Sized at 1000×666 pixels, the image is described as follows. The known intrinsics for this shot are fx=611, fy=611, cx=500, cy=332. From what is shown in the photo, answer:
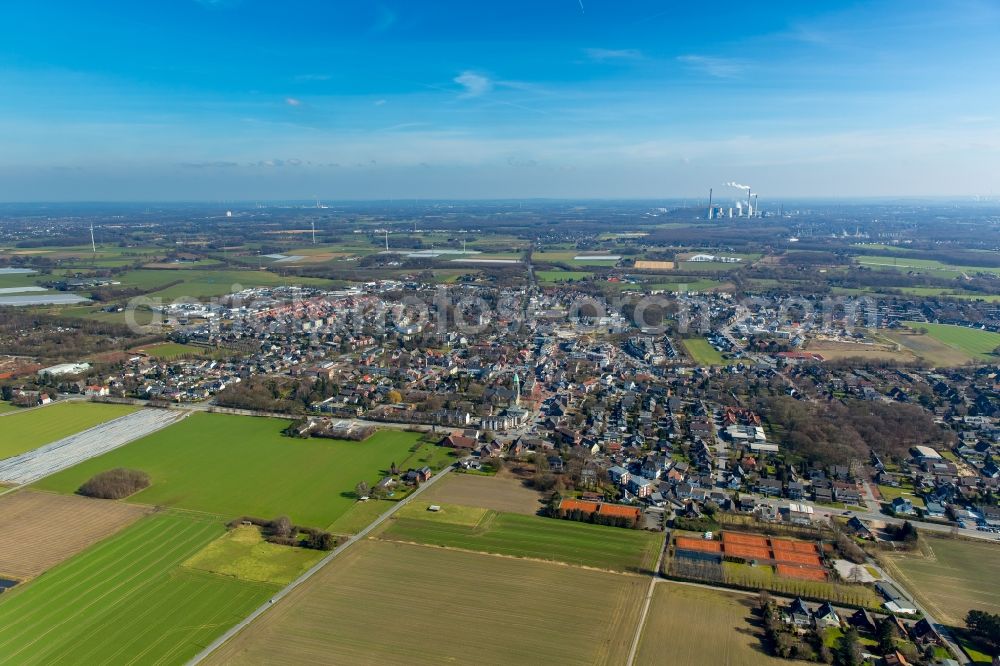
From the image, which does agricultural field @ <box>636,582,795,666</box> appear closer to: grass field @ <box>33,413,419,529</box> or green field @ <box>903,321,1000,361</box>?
grass field @ <box>33,413,419,529</box>

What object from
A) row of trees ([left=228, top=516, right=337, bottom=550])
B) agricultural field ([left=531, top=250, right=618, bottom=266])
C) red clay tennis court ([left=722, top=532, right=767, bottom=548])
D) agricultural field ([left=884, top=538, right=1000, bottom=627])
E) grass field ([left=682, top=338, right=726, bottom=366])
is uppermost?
agricultural field ([left=531, top=250, right=618, bottom=266])

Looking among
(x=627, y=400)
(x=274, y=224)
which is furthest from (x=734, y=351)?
(x=274, y=224)

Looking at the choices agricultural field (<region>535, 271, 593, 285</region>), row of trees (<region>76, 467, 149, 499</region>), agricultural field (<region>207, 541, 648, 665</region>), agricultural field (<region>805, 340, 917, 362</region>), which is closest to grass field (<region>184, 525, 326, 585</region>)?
agricultural field (<region>207, 541, 648, 665</region>)

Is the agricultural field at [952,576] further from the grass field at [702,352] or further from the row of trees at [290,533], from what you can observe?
the grass field at [702,352]

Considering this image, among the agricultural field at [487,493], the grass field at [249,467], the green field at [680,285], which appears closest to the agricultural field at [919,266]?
the green field at [680,285]

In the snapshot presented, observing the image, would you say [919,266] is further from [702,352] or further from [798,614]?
[798,614]

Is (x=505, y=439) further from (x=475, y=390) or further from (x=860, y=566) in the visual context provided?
(x=860, y=566)

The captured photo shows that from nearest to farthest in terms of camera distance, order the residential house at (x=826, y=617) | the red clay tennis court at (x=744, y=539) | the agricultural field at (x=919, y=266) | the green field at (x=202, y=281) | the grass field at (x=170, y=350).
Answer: the residential house at (x=826, y=617)
the red clay tennis court at (x=744, y=539)
the grass field at (x=170, y=350)
the green field at (x=202, y=281)
the agricultural field at (x=919, y=266)
